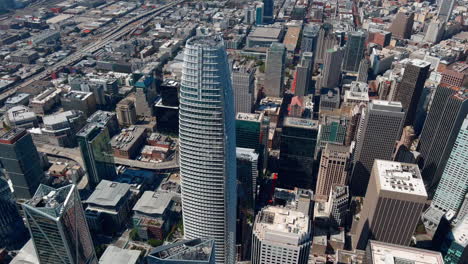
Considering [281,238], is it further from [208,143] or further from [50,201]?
[50,201]

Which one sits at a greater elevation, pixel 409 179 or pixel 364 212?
pixel 409 179

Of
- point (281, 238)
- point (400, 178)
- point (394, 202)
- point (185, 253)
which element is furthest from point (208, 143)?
point (400, 178)

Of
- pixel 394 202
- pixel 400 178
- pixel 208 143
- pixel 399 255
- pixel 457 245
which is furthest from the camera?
pixel 457 245

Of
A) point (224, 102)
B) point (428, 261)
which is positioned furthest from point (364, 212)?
point (224, 102)

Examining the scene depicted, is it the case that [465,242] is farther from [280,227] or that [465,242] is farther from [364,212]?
[280,227]

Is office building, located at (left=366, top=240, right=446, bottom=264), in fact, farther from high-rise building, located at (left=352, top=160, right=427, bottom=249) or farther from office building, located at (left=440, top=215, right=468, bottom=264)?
office building, located at (left=440, top=215, right=468, bottom=264)

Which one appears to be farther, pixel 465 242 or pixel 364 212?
pixel 364 212

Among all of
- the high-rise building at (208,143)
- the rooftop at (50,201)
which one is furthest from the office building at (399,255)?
the rooftop at (50,201)
